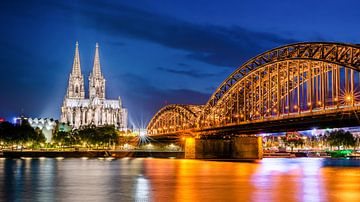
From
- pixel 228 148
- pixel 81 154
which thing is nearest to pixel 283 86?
pixel 228 148

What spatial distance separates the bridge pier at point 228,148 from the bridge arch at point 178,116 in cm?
1186

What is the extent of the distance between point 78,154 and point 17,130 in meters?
30.3

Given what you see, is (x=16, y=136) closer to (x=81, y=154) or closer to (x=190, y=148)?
(x=81, y=154)

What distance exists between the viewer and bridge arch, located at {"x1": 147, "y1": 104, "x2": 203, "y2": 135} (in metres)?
151

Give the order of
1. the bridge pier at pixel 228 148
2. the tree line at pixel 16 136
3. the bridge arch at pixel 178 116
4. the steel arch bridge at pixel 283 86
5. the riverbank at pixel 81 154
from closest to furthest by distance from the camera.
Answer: the steel arch bridge at pixel 283 86 < the bridge pier at pixel 228 148 < the riverbank at pixel 81 154 < the bridge arch at pixel 178 116 < the tree line at pixel 16 136

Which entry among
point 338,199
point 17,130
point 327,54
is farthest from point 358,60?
point 17,130

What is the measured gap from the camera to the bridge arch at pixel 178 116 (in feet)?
497

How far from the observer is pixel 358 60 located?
237 feet

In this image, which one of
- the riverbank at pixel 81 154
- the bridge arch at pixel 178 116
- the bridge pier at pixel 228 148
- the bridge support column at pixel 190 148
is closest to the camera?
the bridge pier at pixel 228 148

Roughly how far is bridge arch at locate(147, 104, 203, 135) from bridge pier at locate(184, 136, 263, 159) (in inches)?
467

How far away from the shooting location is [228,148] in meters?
125

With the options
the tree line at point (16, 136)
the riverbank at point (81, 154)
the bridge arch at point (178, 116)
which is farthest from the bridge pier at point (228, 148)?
the tree line at point (16, 136)

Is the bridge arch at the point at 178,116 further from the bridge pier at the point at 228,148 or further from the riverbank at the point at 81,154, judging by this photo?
the bridge pier at the point at 228,148

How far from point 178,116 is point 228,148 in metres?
54.1
